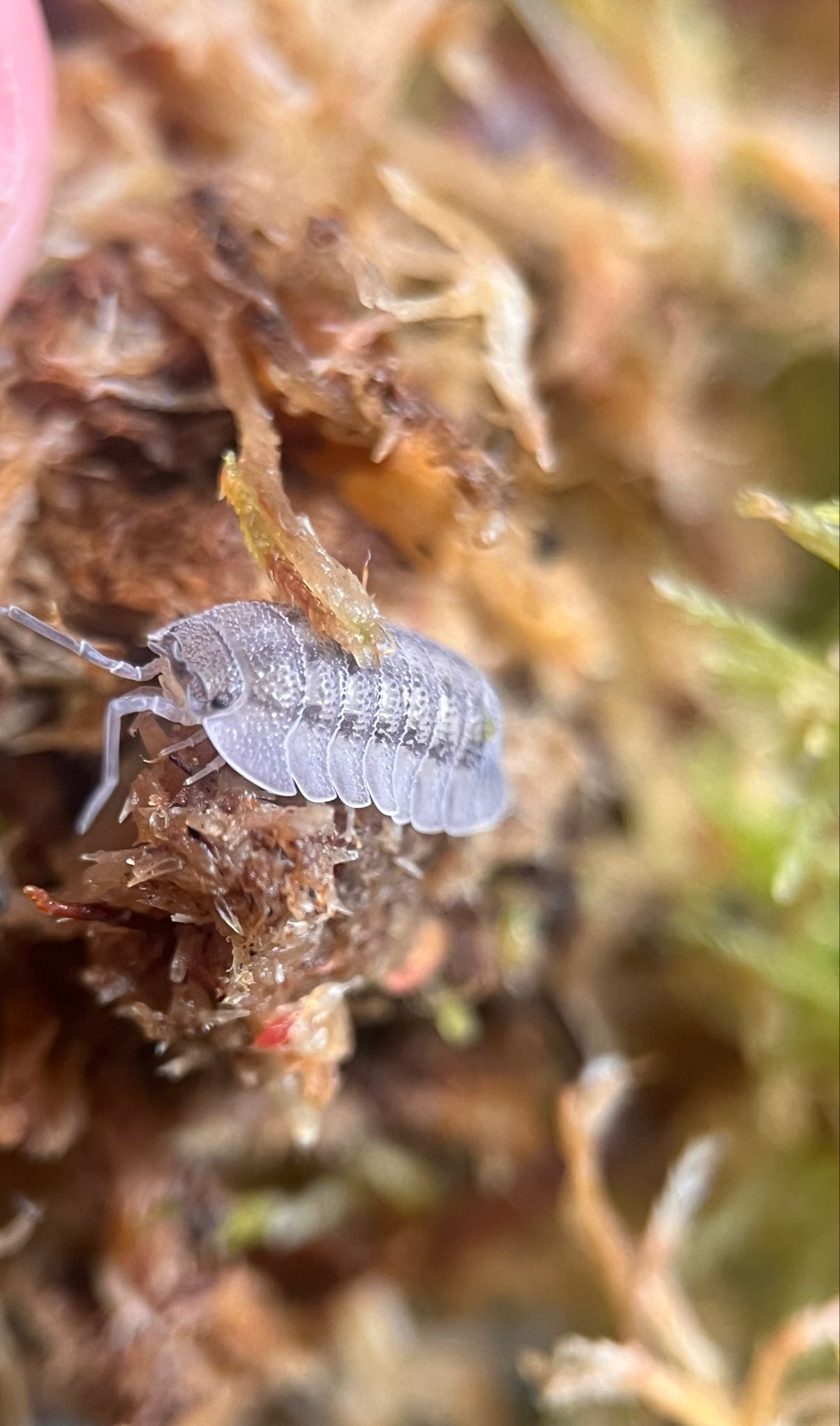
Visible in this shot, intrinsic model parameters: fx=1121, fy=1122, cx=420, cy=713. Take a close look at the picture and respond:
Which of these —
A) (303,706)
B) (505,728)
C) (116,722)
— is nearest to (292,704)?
(303,706)

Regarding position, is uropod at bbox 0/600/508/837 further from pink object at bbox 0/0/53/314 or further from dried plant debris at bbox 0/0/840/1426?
pink object at bbox 0/0/53/314

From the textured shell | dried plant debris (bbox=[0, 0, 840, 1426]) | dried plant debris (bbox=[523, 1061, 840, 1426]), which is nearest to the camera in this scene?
the textured shell

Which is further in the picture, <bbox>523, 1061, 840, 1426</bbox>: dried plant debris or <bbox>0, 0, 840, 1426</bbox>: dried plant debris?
<bbox>523, 1061, 840, 1426</bbox>: dried plant debris

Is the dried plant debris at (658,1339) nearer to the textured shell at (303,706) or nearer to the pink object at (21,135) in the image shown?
the textured shell at (303,706)

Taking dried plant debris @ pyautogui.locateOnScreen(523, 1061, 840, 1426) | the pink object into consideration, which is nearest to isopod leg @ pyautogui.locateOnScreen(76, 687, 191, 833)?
the pink object

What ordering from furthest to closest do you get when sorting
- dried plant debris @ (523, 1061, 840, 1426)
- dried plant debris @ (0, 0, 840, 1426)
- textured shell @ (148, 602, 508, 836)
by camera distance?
dried plant debris @ (523, 1061, 840, 1426) → dried plant debris @ (0, 0, 840, 1426) → textured shell @ (148, 602, 508, 836)

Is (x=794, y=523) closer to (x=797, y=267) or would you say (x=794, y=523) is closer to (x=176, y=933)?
(x=797, y=267)

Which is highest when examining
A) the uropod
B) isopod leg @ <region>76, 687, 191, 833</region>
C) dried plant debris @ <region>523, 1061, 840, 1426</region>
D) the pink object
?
the pink object

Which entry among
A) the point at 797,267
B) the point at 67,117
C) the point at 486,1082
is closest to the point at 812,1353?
the point at 486,1082
